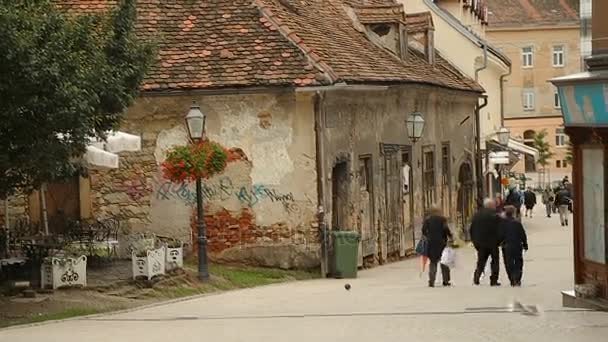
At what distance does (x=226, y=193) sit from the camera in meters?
24.9

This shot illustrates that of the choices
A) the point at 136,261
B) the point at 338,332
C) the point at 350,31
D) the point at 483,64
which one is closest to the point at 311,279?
the point at 136,261

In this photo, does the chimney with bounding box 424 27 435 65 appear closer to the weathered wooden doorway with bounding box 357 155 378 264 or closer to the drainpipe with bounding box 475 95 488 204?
the drainpipe with bounding box 475 95 488 204

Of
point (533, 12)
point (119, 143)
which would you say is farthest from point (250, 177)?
point (533, 12)

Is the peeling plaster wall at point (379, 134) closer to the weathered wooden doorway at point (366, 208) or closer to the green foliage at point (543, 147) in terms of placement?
the weathered wooden doorway at point (366, 208)

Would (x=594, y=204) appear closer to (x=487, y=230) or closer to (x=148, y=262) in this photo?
(x=487, y=230)

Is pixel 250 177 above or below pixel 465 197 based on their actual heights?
above

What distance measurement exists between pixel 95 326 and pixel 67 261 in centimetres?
303

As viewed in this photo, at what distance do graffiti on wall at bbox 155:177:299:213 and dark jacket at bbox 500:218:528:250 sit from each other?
5016 mm

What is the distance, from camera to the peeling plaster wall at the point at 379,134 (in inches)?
1003

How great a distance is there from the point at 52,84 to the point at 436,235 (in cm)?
824

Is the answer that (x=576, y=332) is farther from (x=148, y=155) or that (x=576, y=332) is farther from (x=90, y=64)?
(x=148, y=155)

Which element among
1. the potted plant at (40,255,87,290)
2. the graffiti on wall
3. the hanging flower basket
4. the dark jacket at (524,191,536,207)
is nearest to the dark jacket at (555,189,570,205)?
the dark jacket at (524,191,536,207)

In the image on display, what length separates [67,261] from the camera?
60.6 feet

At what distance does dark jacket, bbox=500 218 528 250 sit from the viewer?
21156 mm
